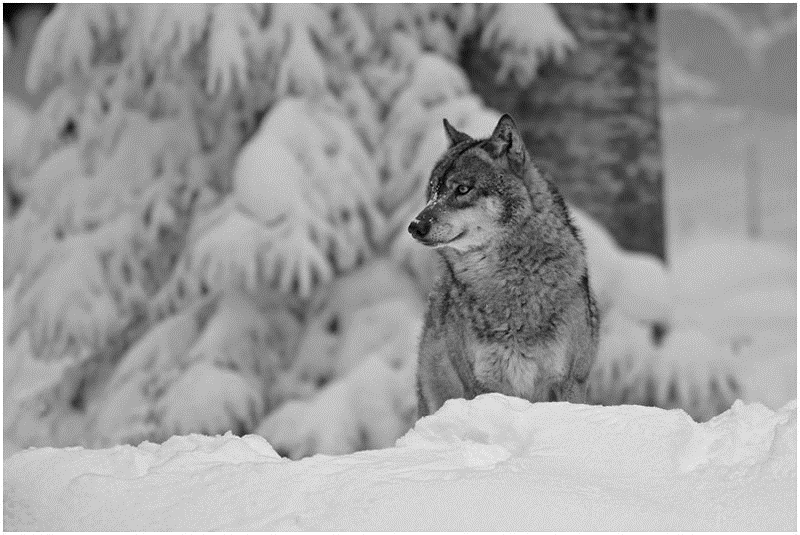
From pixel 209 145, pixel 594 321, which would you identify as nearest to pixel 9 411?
pixel 209 145

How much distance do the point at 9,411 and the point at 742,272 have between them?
13647 millimetres

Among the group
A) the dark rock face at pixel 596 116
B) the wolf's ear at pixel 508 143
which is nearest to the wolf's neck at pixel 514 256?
the wolf's ear at pixel 508 143

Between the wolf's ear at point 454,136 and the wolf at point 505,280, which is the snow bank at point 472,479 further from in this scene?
the wolf's ear at point 454,136

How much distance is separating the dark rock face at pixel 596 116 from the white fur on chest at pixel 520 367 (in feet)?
16.6

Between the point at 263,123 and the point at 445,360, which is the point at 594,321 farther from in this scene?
the point at 263,123

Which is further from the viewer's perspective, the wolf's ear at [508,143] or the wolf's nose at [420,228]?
the wolf's ear at [508,143]

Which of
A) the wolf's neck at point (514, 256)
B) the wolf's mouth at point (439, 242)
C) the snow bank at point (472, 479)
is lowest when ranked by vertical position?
the snow bank at point (472, 479)

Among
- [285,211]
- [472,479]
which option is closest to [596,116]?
[285,211]

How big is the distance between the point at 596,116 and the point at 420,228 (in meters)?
5.37

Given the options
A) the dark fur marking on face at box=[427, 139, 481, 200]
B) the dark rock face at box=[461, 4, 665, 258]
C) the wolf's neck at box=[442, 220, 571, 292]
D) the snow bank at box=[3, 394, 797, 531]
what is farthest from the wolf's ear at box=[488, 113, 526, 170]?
the dark rock face at box=[461, 4, 665, 258]

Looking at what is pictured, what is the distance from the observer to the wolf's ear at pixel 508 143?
4164mm

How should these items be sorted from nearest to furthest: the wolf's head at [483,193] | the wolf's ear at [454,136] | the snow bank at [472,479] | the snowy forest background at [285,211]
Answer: the snow bank at [472,479]
the wolf's head at [483,193]
the wolf's ear at [454,136]
the snowy forest background at [285,211]

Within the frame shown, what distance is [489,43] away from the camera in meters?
8.65

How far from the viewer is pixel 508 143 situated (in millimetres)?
4188
